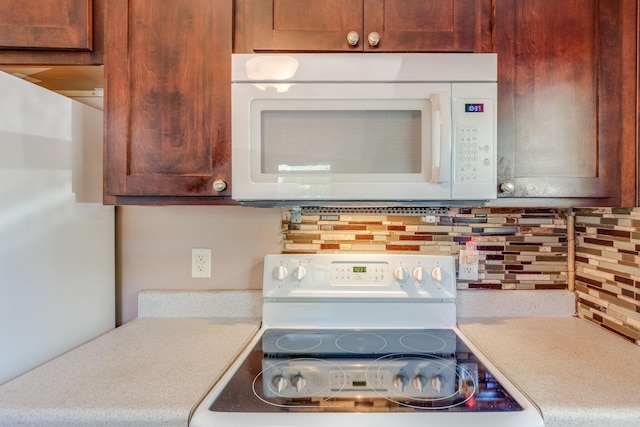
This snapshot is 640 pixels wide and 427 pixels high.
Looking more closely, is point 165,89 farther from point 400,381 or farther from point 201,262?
point 400,381

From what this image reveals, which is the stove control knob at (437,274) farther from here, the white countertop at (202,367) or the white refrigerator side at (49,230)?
the white refrigerator side at (49,230)

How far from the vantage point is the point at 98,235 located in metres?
1.26

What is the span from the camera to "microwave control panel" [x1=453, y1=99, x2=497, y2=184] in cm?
96

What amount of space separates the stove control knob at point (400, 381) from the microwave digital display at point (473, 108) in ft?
2.37

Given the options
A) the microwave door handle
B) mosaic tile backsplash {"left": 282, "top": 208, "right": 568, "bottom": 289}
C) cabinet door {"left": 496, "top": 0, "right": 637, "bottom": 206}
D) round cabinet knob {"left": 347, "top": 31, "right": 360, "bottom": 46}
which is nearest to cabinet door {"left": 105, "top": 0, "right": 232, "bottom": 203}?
round cabinet knob {"left": 347, "top": 31, "right": 360, "bottom": 46}

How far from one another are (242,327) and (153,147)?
662 millimetres

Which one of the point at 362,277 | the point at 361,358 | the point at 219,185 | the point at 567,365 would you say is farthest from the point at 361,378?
the point at 219,185

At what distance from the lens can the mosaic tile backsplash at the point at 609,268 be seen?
1079 mm

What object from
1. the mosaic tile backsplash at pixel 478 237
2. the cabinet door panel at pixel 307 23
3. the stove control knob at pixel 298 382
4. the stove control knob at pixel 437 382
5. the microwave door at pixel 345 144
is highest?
the cabinet door panel at pixel 307 23

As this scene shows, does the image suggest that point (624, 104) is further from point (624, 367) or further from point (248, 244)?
point (248, 244)

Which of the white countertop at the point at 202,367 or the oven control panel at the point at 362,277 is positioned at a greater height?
the oven control panel at the point at 362,277

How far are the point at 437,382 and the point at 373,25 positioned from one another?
3.21 feet

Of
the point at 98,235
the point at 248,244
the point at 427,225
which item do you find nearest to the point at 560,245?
the point at 427,225

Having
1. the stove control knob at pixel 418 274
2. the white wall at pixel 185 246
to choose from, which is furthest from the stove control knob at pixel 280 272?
the stove control knob at pixel 418 274
